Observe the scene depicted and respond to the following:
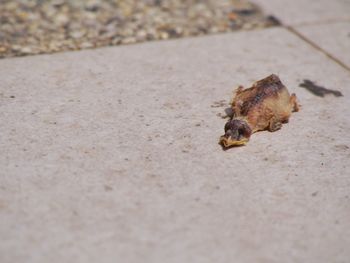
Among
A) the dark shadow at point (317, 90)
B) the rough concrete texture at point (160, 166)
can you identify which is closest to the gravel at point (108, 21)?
the rough concrete texture at point (160, 166)

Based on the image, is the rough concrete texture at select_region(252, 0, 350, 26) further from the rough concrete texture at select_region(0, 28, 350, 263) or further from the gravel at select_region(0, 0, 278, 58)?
the rough concrete texture at select_region(0, 28, 350, 263)

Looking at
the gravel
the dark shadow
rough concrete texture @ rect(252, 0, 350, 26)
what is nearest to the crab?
the dark shadow

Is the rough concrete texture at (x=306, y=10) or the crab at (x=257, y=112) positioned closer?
the crab at (x=257, y=112)

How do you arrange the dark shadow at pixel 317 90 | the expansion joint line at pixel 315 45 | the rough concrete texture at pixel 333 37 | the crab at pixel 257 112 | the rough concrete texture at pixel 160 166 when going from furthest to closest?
the rough concrete texture at pixel 333 37 < the expansion joint line at pixel 315 45 < the dark shadow at pixel 317 90 < the crab at pixel 257 112 < the rough concrete texture at pixel 160 166

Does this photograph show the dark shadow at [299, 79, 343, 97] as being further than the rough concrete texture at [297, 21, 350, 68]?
No

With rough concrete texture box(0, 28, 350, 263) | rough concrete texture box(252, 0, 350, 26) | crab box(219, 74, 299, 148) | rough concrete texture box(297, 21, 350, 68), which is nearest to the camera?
rough concrete texture box(0, 28, 350, 263)

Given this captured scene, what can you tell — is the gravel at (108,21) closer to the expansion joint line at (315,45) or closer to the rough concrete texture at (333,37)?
the expansion joint line at (315,45)

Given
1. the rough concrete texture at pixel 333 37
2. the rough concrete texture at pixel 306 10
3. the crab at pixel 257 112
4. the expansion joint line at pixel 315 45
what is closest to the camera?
the crab at pixel 257 112

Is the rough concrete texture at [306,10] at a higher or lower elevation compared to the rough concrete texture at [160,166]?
higher
